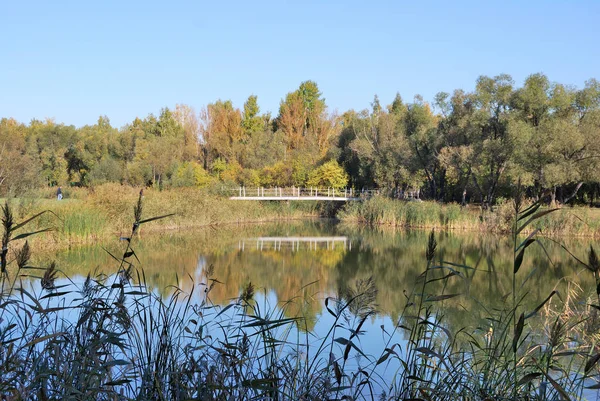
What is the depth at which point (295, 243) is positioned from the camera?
19.8 metres

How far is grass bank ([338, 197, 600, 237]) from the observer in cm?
1975

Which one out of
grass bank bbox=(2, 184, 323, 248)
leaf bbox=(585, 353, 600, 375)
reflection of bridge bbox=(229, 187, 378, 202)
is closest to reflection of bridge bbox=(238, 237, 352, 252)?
grass bank bbox=(2, 184, 323, 248)

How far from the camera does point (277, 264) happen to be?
570 inches

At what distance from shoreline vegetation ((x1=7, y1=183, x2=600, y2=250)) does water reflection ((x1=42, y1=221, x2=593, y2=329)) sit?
96 cm

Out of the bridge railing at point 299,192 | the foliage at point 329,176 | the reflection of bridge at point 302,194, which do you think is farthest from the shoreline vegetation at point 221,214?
the foliage at point 329,176

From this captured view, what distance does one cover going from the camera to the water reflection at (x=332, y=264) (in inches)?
384

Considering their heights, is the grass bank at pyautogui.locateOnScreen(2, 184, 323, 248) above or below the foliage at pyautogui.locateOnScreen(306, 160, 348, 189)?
below

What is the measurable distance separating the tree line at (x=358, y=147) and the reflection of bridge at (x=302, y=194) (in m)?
0.63

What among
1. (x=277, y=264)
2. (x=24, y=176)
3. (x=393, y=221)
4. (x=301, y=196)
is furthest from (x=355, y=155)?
(x=277, y=264)

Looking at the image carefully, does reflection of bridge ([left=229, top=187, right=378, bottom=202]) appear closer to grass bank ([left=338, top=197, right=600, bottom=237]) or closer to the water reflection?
grass bank ([left=338, top=197, right=600, bottom=237])

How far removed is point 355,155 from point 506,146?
1262cm

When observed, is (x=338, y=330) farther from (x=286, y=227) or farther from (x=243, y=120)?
(x=243, y=120)

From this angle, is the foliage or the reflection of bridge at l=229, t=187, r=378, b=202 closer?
the reflection of bridge at l=229, t=187, r=378, b=202

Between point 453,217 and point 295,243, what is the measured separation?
283 inches
